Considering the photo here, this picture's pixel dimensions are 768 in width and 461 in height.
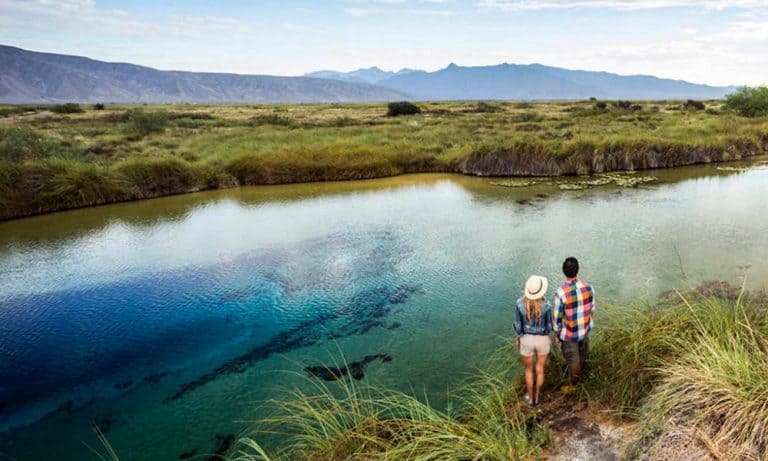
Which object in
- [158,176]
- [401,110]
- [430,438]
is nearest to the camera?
[430,438]

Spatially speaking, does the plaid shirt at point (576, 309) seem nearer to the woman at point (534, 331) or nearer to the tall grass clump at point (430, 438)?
the woman at point (534, 331)

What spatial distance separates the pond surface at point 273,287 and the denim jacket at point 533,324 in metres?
1.63

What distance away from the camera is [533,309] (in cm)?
447

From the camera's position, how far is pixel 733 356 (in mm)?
3723

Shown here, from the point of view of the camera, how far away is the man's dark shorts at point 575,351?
183 inches

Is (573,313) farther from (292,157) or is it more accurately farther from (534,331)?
(292,157)

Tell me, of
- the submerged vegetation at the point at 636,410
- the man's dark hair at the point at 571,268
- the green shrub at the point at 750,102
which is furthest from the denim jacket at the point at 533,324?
the green shrub at the point at 750,102

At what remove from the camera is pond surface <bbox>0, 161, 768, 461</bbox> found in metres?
5.92

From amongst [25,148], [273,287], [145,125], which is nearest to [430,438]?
[273,287]

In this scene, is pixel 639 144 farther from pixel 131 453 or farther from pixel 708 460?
pixel 131 453

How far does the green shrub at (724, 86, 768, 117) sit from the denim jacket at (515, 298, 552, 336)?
46760mm

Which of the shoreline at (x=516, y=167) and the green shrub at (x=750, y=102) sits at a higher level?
the green shrub at (x=750, y=102)

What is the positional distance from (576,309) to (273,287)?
6641 millimetres

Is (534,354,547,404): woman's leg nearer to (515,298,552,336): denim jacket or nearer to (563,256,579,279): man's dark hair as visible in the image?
(515,298,552,336): denim jacket
